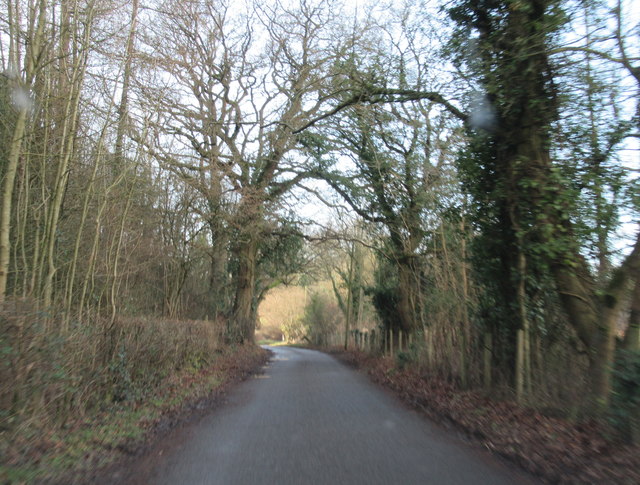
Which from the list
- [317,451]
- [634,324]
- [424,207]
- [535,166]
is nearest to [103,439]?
[317,451]

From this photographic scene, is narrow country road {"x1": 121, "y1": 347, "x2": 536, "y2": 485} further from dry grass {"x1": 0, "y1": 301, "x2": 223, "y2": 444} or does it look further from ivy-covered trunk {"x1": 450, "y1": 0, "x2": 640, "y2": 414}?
ivy-covered trunk {"x1": 450, "y1": 0, "x2": 640, "y2": 414}

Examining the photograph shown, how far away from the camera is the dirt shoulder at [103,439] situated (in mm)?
4898

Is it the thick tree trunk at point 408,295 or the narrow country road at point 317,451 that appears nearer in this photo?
the narrow country road at point 317,451

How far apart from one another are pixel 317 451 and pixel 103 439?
2.70 meters

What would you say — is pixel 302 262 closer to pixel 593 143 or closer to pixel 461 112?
pixel 461 112

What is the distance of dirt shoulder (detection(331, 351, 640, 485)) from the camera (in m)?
4.92

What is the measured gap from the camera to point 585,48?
749cm

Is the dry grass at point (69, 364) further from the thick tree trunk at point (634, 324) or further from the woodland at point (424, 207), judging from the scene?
the thick tree trunk at point (634, 324)

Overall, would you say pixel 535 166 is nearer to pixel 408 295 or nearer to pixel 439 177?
pixel 439 177

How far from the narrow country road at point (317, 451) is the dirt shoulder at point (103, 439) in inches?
14.3

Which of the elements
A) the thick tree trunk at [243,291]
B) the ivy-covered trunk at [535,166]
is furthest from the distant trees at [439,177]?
the thick tree trunk at [243,291]

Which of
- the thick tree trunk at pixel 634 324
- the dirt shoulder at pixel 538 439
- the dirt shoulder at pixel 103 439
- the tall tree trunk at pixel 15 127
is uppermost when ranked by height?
the tall tree trunk at pixel 15 127

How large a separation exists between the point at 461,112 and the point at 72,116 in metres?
7.36

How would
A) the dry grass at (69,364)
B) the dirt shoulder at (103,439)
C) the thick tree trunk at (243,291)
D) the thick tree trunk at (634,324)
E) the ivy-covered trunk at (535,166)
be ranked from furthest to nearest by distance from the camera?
1. the thick tree trunk at (243,291)
2. the ivy-covered trunk at (535,166)
3. the thick tree trunk at (634,324)
4. the dry grass at (69,364)
5. the dirt shoulder at (103,439)
